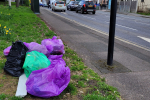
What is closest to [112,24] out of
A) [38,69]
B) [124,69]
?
[124,69]

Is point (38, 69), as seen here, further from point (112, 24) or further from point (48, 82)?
point (112, 24)

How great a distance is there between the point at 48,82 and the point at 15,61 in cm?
111

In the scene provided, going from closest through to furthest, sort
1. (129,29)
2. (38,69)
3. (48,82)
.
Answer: (48,82)
(38,69)
(129,29)

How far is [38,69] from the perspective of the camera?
Result: 3.25 m

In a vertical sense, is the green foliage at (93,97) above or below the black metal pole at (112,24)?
below

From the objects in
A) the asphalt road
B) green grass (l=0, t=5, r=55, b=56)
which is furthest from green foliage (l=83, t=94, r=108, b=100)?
the asphalt road

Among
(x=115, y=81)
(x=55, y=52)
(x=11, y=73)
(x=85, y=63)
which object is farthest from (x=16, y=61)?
(x=115, y=81)

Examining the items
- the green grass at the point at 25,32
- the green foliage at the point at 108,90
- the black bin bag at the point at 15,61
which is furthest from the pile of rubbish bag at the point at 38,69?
the green grass at the point at 25,32

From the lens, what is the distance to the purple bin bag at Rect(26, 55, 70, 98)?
8.59 feet

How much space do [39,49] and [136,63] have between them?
2.78 metres

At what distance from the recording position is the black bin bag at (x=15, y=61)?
3357 millimetres

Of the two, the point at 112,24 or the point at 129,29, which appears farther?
the point at 129,29

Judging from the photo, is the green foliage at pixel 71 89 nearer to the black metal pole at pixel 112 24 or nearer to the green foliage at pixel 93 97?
the green foliage at pixel 93 97

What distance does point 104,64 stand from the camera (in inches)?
174
